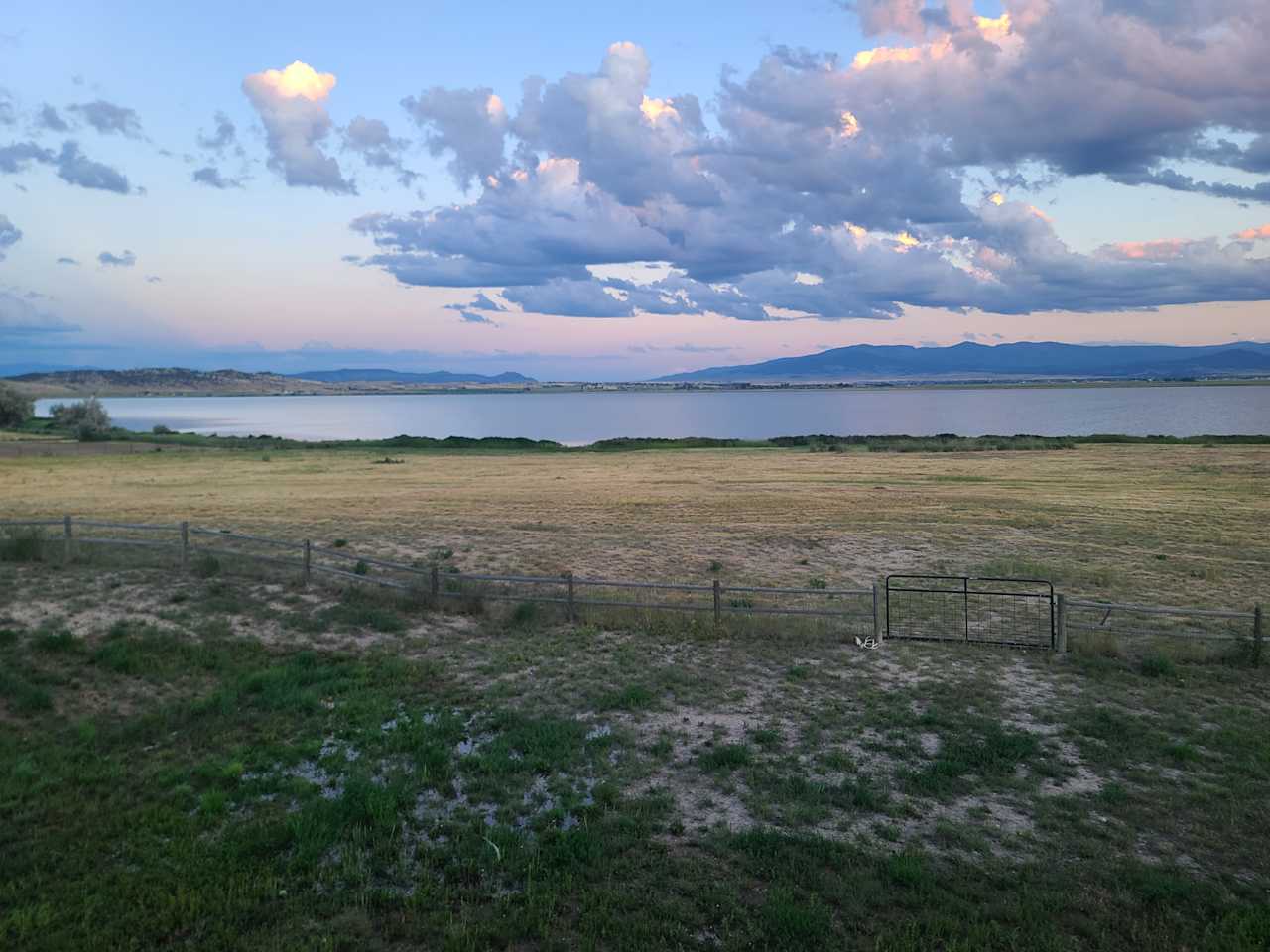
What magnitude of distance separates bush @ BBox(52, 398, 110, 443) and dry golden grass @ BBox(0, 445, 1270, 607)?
87.7 ft

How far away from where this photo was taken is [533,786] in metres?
9.07

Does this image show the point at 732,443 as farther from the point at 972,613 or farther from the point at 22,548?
the point at 22,548

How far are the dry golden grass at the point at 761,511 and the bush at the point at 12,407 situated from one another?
40.0m

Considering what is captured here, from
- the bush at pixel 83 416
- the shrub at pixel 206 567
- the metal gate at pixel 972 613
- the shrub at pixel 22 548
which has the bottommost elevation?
the metal gate at pixel 972 613

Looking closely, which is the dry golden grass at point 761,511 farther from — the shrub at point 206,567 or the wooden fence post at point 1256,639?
the shrub at point 206,567

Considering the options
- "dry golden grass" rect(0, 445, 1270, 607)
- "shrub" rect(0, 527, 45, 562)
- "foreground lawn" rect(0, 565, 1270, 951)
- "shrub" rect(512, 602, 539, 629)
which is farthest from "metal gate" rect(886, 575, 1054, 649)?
"shrub" rect(0, 527, 45, 562)

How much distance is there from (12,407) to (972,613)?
340 ft

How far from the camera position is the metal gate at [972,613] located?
15297 millimetres

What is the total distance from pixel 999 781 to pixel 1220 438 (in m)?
77.0

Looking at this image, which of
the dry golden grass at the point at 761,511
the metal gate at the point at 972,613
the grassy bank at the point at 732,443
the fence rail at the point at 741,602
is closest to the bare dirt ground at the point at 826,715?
the fence rail at the point at 741,602

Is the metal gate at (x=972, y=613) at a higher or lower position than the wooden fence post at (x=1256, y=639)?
lower

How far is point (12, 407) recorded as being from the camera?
286 ft

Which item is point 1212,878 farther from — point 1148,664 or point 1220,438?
point 1220,438

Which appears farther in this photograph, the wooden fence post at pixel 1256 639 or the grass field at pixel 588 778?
the wooden fence post at pixel 1256 639
